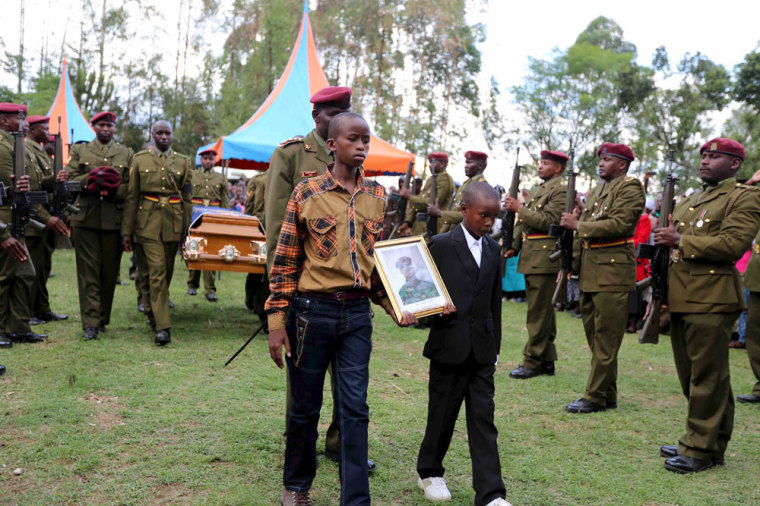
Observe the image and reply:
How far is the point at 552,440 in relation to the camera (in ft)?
16.8

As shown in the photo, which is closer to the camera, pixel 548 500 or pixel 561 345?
pixel 548 500

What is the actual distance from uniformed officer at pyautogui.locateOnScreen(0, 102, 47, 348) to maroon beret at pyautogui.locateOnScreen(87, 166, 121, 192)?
26.5 inches

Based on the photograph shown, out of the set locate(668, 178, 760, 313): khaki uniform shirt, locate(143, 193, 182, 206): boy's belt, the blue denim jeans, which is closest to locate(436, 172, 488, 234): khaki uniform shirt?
locate(143, 193, 182, 206): boy's belt

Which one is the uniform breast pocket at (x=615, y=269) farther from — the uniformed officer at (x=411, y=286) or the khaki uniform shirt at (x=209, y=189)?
the khaki uniform shirt at (x=209, y=189)

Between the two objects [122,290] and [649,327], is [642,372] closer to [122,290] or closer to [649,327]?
[649,327]

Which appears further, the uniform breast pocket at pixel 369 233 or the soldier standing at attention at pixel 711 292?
the soldier standing at attention at pixel 711 292

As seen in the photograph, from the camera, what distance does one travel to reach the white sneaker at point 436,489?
385 cm

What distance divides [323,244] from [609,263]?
3617 mm

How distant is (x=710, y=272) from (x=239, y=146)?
8.62 m

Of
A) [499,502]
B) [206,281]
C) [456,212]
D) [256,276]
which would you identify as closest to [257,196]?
[256,276]

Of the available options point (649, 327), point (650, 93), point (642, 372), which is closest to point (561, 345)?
point (642, 372)

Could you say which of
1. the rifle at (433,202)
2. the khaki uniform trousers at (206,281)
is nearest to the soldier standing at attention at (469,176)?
the rifle at (433,202)

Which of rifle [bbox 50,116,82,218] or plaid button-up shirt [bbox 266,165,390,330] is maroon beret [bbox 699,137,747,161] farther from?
rifle [bbox 50,116,82,218]

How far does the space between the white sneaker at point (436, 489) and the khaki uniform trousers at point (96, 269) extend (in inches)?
207
